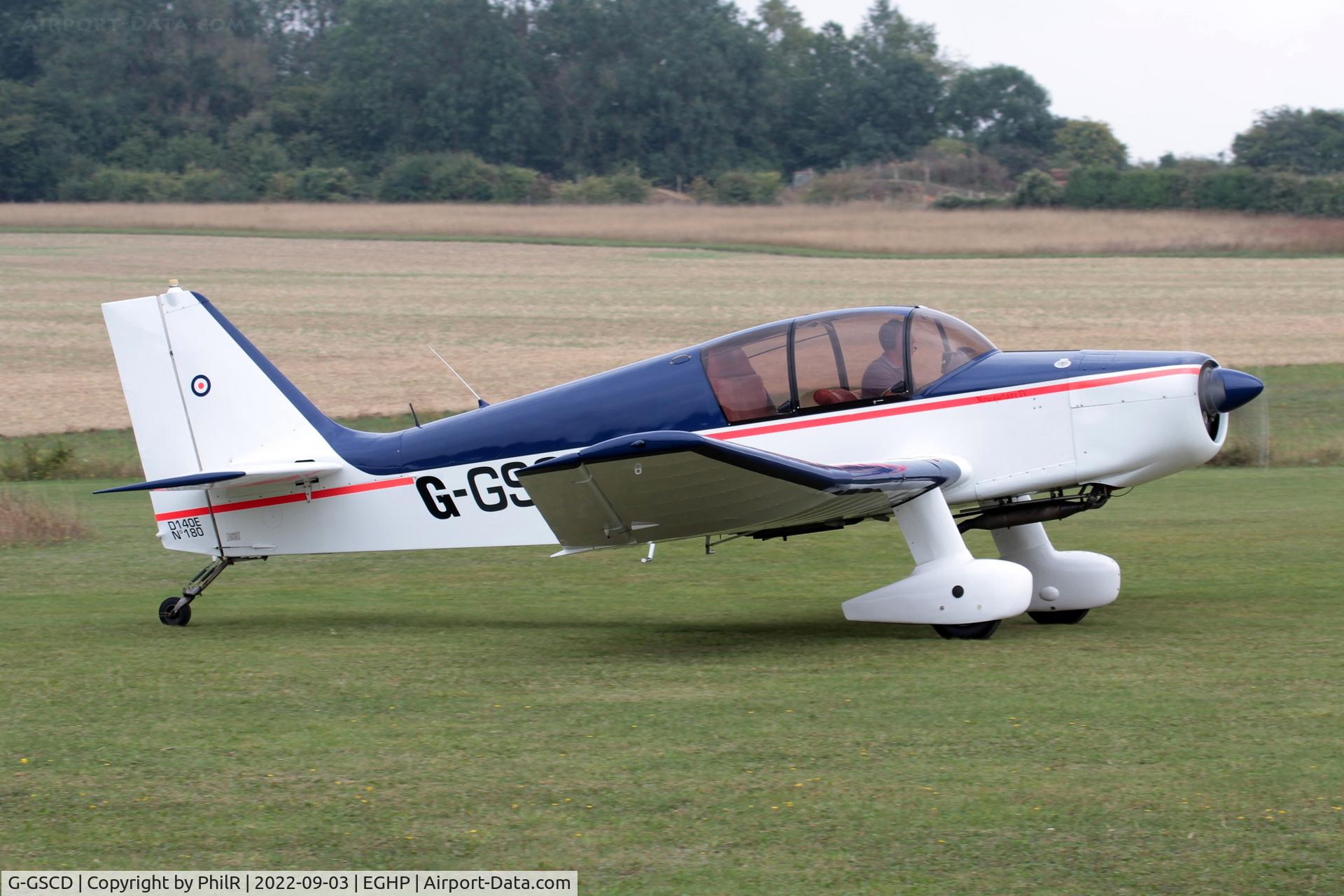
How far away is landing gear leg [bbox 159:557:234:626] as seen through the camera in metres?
9.90

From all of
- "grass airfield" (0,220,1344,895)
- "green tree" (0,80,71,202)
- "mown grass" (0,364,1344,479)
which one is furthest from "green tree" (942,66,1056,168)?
"grass airfield" (0,220,1344,895)

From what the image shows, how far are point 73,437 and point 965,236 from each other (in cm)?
3463

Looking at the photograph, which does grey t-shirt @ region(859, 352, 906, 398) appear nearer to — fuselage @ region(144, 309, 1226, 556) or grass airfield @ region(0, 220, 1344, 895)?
fuselage @ region(144, 309, 1226, 556)

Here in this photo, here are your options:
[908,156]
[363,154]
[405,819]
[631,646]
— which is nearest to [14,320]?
[631,646]

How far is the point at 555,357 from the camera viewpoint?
30266mm

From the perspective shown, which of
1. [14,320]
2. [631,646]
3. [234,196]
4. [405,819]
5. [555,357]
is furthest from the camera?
[234,196]

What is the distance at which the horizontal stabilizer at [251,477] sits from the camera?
9.42 m

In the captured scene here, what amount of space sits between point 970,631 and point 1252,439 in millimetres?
11836

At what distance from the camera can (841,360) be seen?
879 cm

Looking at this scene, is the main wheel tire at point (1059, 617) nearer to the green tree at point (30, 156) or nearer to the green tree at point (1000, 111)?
the green tree at point (30, 156)

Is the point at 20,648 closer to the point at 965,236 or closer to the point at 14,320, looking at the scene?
the point at 14,320

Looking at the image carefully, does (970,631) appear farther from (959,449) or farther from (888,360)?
(888,360)

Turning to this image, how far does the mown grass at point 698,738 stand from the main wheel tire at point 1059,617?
0.72 feet

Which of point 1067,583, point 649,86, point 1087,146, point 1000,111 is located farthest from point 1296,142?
point 1067,583
